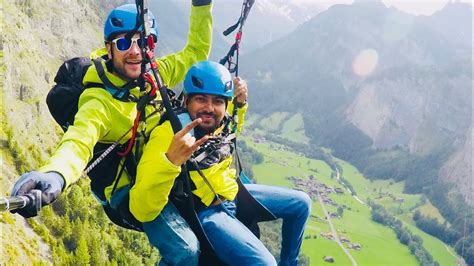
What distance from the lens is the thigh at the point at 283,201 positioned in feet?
19.4

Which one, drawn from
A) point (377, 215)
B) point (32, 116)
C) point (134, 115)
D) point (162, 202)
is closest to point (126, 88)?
point (134, 115)

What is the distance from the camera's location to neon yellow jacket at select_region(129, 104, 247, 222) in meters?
4.18

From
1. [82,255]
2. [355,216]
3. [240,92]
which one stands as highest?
[240,92]

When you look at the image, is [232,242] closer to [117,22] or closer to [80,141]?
[80,141]

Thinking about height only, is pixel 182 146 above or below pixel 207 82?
below

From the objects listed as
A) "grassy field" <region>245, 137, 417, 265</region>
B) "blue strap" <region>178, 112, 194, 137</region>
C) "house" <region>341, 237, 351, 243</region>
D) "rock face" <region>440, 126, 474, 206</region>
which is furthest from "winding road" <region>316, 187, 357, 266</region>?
"blue strap" <region>178, 112, 194, 137</region>

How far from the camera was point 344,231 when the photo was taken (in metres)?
132

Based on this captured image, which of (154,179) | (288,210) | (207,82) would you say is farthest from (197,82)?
(288,210)

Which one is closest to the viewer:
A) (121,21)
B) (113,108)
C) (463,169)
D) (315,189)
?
(113,108)

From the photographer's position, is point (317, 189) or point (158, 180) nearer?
point (158, 180)

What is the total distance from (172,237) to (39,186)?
6.03ft

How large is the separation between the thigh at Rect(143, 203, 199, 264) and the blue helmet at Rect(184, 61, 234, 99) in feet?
4.41

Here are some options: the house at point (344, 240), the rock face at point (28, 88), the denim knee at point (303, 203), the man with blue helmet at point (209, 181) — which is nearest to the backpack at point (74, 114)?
the man with blue helmet at point (209, 181)

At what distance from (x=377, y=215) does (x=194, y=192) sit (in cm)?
14548
